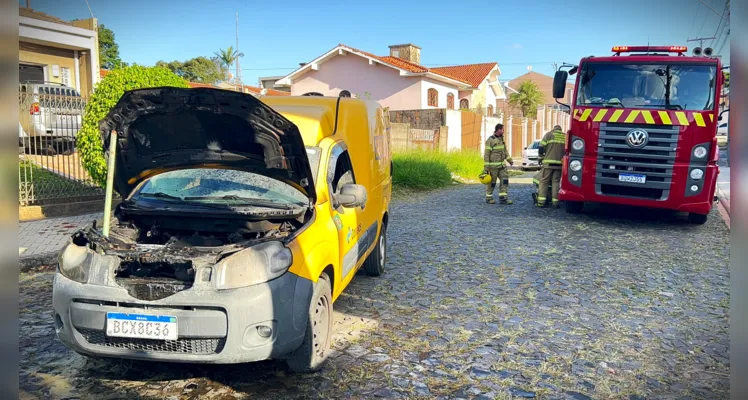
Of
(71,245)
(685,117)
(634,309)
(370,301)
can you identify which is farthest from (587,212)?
(71,245)

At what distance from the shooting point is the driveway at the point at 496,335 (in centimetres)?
383

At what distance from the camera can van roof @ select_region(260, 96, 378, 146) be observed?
4836mm

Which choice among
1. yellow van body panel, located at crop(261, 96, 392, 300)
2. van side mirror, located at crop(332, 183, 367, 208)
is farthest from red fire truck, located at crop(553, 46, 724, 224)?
van side mirror, located at crop(332, 183, 367, 208)

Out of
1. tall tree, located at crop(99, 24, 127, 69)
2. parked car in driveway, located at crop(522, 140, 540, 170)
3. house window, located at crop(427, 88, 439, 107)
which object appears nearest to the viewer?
parked car in driveway, located at crop(522, 140, 540, 170)

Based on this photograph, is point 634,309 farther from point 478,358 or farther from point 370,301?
point 370,301

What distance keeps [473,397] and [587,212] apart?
886 cm

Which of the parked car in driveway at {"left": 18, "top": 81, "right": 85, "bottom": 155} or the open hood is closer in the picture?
the open hood

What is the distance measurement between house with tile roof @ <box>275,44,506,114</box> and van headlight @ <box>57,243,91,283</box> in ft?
95.1

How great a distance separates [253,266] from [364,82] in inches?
1227

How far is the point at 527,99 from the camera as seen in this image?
5009 centimetres

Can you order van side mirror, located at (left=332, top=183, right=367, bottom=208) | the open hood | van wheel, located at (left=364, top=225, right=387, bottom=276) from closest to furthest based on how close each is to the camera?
the open hood → van side mirror, located at (left=332, top=183, right=367, bottom=208) → van wheel, located at (left=364, top=225, right=387, bottom=276)

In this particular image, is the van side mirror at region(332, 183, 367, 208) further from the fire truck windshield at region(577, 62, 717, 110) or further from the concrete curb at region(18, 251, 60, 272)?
the fire truck windshield at region(577, 62, 717, 110)

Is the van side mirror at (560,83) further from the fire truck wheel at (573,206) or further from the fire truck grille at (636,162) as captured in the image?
the fire truck wheel at (573,206)

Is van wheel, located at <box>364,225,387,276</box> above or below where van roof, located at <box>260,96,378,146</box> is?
below
